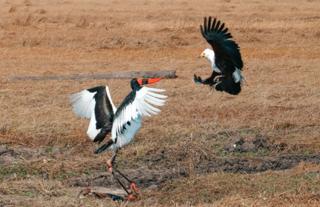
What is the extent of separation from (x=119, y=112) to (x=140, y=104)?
35cm

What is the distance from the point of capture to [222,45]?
9.54 meters

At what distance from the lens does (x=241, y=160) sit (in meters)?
9.05

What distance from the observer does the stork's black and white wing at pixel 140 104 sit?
7336 millimetres

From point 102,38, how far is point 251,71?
596cm

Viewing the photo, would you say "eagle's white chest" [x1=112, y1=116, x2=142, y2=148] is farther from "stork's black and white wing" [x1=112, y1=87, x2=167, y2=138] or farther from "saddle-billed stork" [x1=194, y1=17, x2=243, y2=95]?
"saddle-billed stork" [x1=194, y1=17, x2=243, y2=95]

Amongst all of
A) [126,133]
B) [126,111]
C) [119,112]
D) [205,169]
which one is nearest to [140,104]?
[126,111]

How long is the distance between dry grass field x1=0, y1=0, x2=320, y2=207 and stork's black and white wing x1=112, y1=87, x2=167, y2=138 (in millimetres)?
734

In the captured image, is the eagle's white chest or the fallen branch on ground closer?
the eagle's white chest

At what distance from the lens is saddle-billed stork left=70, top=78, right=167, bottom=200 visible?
7.36 metres

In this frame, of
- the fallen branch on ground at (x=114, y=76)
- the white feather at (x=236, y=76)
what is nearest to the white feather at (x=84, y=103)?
the white feather at (x=236, y=76)

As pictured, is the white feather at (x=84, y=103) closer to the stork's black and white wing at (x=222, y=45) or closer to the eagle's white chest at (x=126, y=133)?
the eagle's white chest at (x=126, y=133)

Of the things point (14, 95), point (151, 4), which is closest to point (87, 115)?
point (14, 95)

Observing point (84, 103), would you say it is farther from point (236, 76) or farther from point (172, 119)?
point (172, 119)

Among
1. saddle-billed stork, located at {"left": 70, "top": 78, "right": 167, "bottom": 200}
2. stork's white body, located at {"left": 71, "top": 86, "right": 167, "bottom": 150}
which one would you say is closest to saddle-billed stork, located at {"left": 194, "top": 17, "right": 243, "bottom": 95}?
saddle-billed stork, located at {"left": 70, "top": 78, "right": 167, "bottom": 200}
